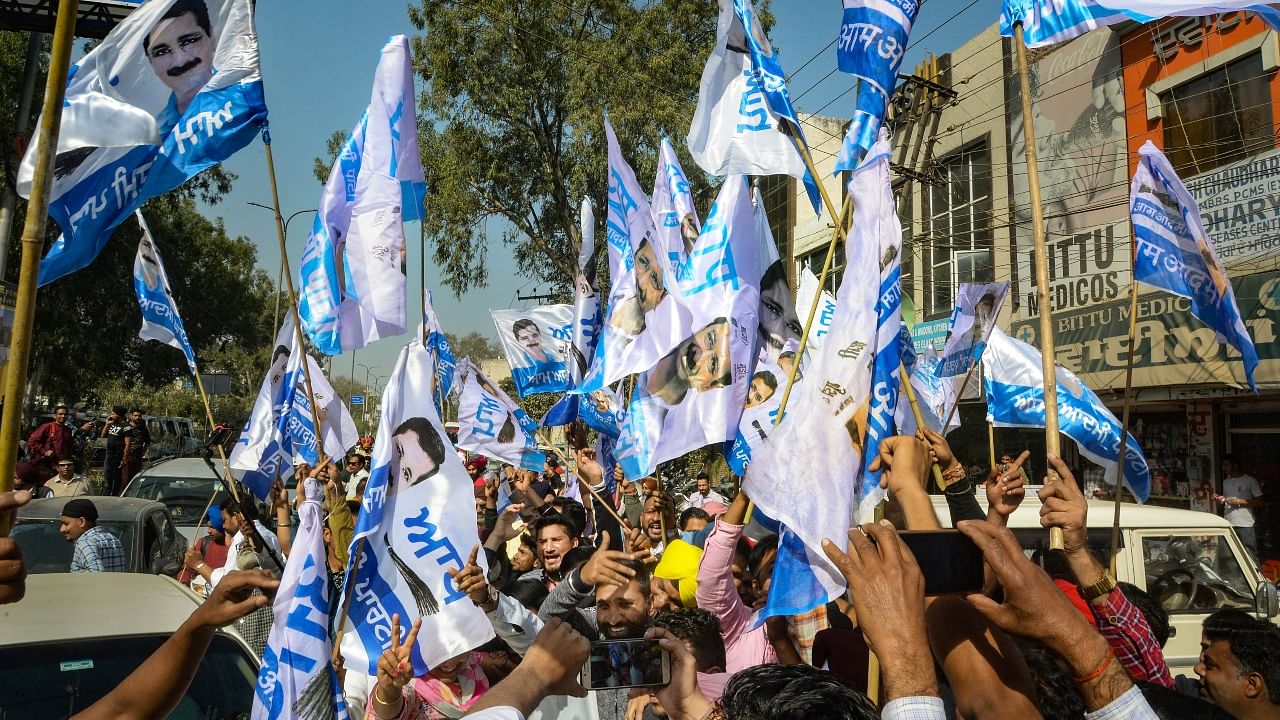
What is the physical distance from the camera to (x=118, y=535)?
23.5 ft

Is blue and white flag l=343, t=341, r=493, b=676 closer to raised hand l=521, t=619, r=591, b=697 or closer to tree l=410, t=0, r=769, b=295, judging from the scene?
raised hand l=521, t=619, r=591, b=697

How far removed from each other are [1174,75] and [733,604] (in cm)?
1217

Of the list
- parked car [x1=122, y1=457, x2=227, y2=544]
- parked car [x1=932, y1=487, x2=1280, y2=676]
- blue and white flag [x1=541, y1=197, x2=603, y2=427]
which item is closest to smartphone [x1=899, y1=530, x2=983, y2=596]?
parked car [x1=932, y1=487, x2=1280, y2=676]

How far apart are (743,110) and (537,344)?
4.23 meters

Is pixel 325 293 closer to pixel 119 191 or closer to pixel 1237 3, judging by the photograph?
pixel 119 191

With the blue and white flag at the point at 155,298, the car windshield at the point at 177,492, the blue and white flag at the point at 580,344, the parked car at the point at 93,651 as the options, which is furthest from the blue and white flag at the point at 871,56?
the car windshield at the point at 177,492

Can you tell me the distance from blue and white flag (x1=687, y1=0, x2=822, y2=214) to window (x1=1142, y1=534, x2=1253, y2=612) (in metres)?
3.05

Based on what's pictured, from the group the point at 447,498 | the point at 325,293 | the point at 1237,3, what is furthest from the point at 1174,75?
the point at 447,498

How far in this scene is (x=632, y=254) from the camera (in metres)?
6.65

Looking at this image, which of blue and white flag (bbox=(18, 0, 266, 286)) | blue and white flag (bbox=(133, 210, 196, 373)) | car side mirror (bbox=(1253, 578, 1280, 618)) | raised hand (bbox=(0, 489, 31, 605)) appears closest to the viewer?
raised hand (bbox=(0, 489, 31, 605))

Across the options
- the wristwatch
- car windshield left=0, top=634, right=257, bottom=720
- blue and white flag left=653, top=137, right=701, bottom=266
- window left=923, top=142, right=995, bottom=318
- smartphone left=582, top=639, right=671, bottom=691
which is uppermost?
window left=923, top=142, right=995, bottom=318

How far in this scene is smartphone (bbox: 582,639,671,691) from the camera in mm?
2312

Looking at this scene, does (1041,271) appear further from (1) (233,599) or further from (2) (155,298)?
(2) (155,298)

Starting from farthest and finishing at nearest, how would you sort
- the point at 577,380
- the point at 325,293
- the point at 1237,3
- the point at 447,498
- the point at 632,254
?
the point at 577,380 < the point at 632,254 < the point at 325,293 < the point at 1237,3 < the point at 447,498
